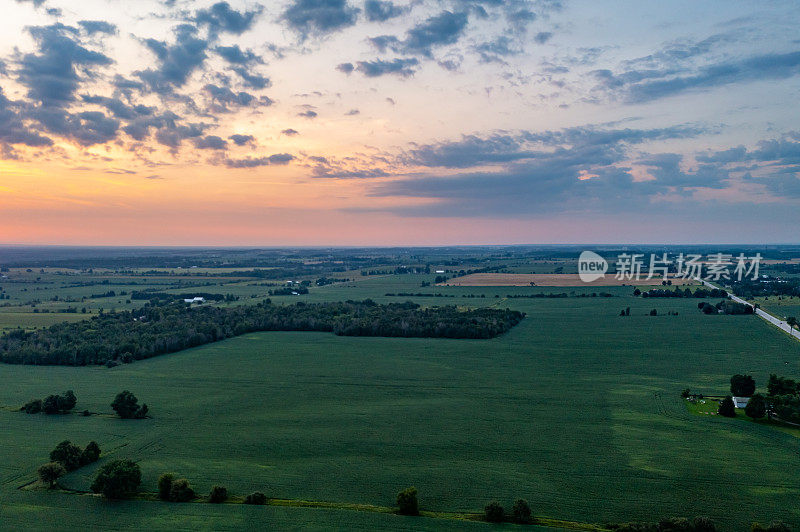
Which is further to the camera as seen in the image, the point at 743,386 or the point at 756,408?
the point at 743,386

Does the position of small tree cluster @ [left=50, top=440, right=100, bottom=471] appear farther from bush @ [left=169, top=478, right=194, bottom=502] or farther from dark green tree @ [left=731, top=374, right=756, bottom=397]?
dark green tree @ [left=731, top=374, right=756, bottom=397]

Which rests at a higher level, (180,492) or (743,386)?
(743,386)

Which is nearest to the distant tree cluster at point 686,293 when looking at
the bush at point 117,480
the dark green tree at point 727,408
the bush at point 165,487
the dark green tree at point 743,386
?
the dark green tree at point 743,386

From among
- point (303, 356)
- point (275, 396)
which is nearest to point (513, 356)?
point (303, 356)

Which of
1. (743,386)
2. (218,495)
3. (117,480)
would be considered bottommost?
(218,495)

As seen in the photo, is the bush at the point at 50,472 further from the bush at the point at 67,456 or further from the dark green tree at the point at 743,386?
the dark green tree at the point at 743,386

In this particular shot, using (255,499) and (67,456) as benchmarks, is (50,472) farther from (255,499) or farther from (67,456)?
(255,499)

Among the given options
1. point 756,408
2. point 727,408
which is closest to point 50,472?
point 727,408
